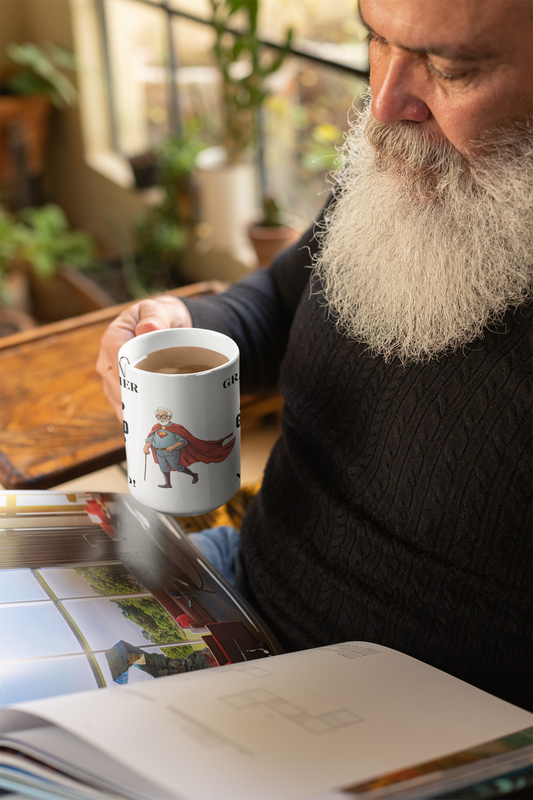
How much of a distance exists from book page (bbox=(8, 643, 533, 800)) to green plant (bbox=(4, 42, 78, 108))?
126 inches

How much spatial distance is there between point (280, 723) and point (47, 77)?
3.37 m

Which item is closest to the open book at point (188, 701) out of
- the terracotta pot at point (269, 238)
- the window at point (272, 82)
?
the window at point (272, 82)

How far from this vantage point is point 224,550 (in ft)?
3.13

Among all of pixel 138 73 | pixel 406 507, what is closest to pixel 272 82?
pixel 138 73

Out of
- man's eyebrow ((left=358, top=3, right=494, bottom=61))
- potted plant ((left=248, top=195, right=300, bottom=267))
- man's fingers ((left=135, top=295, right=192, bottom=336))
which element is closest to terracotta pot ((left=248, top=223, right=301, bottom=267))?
potted plant ((left=248, top=195, right=300, bottom=267))

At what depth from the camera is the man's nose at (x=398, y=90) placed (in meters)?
0.63

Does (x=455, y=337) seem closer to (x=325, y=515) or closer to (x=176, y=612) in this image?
(x=325, y=515)

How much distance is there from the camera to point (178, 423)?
65 cm

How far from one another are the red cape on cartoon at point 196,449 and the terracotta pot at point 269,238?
165 centimetres

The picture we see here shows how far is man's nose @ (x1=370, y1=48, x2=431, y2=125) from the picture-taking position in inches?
24.8

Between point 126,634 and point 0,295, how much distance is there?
2429 millimetres

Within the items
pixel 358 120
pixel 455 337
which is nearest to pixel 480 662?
pixel 455 337

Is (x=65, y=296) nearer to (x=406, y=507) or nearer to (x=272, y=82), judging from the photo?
(x=272, y=82)

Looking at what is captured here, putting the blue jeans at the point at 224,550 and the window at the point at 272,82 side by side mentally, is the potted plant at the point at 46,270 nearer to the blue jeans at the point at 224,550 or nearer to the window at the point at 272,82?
the window at the point at 272,82
